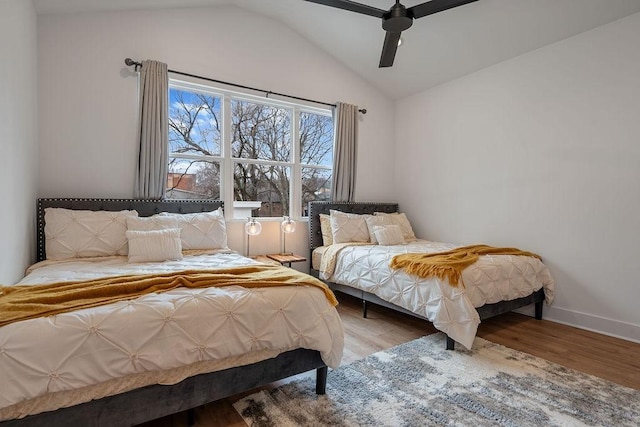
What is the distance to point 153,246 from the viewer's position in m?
2.65

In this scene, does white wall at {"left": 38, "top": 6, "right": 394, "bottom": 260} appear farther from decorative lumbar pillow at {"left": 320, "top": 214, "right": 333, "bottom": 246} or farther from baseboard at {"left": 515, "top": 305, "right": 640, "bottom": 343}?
baseboard at {"left": 515, "top": 305, "right": 640, "bottom": 343}

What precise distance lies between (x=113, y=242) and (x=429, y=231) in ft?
12.4

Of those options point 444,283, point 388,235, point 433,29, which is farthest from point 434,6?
point 388,235

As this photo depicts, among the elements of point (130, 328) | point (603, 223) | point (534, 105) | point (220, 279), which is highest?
point (534, 105)

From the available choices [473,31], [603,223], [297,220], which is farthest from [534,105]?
[297,220]

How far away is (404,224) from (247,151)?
231 cm

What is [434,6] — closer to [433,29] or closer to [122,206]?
[433,29]

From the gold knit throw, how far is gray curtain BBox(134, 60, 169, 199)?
241 centimetres

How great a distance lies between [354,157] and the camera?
4.61m

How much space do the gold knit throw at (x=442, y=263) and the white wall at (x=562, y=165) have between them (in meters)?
0.78

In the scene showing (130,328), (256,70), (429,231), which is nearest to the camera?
(130,328)

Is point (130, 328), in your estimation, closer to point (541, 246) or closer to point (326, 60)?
point (541, 246)

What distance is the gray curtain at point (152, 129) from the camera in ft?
10.4

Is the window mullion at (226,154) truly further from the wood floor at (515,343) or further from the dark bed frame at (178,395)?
the dark bed frame at (178,395)
